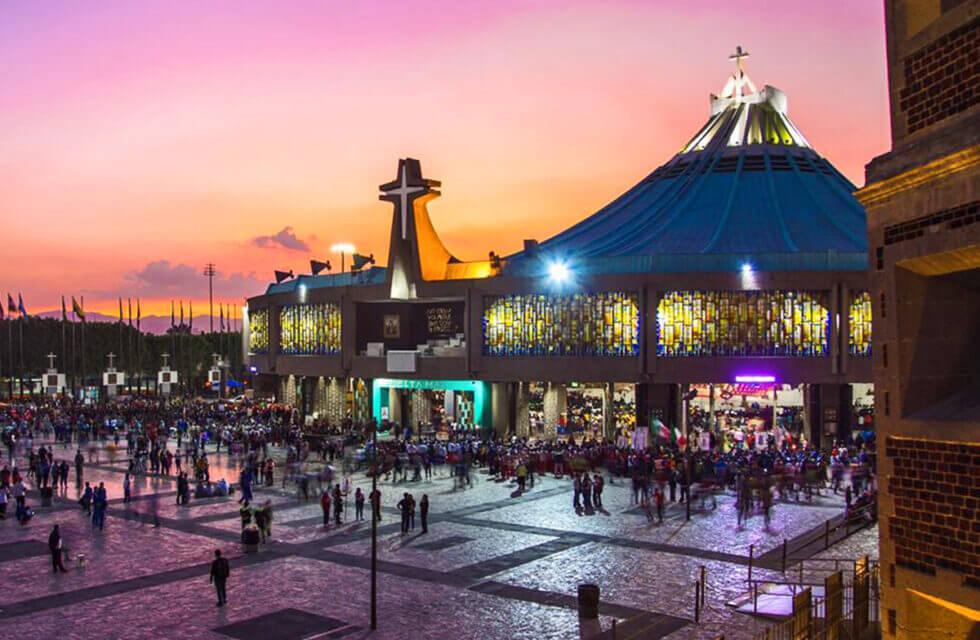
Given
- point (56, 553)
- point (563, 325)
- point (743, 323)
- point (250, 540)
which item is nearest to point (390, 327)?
point (563, 325)

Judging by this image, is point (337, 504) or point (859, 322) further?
point (859, 322)

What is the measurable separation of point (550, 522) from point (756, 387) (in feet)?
92.1

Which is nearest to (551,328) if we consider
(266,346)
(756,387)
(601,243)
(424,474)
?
(601,243)

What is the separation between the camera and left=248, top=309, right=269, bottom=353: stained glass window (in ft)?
259

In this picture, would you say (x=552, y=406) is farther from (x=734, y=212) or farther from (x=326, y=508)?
(x=326, y=508)

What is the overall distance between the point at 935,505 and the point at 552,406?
48213mm

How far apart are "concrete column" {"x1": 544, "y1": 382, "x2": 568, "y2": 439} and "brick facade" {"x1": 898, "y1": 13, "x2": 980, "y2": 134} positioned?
156 ft

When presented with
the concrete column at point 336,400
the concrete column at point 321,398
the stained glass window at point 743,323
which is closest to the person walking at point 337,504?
the stained glass window at point 743,323

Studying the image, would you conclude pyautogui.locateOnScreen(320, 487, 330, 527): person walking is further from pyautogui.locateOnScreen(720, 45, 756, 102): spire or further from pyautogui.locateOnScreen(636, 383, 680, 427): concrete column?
pyautogui.locateOnScreen(720, 45, 756, 102): spire

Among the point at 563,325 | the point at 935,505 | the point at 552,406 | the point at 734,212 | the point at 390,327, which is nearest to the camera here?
the point at 935,505

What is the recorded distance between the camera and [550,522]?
31109 millimetres

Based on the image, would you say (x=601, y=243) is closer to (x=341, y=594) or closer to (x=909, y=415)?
(x=341, y=594)

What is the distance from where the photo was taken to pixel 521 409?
6022 centimetres

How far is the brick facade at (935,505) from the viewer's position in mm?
10398
